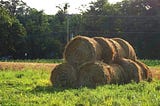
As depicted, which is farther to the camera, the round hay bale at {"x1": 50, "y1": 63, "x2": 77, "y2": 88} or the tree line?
the tree line

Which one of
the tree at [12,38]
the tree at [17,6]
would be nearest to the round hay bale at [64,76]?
the tree at [12,38]

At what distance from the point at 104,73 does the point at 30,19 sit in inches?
2498

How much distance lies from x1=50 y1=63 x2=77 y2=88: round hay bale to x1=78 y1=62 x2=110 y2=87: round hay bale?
26cm

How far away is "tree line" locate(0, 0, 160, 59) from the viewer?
65.6 metres

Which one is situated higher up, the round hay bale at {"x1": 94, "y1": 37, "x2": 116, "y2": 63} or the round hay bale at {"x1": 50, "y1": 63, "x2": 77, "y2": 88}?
the round hay bale at {"x1": 94, "y1": 37, "x2": 116, "y2": 63}

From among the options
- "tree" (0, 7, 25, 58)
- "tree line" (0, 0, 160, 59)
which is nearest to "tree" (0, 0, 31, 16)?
"tree line" (0, 0, 160, 59)

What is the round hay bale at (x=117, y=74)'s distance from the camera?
17.6 metres

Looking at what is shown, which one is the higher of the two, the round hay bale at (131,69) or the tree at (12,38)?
the round hay bale at (131,69)

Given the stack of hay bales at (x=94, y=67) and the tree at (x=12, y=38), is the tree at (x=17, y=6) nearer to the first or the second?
the tree at (x=12, y=38)

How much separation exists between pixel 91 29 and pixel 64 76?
184ft

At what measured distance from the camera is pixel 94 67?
57.4 feet

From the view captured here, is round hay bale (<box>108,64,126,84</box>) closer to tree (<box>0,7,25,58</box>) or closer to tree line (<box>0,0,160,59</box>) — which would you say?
tree line (<box>0,0,160,59</box>)

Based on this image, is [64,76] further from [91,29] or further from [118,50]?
[91,29]

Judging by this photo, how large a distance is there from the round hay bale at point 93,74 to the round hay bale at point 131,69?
136 centimetres
